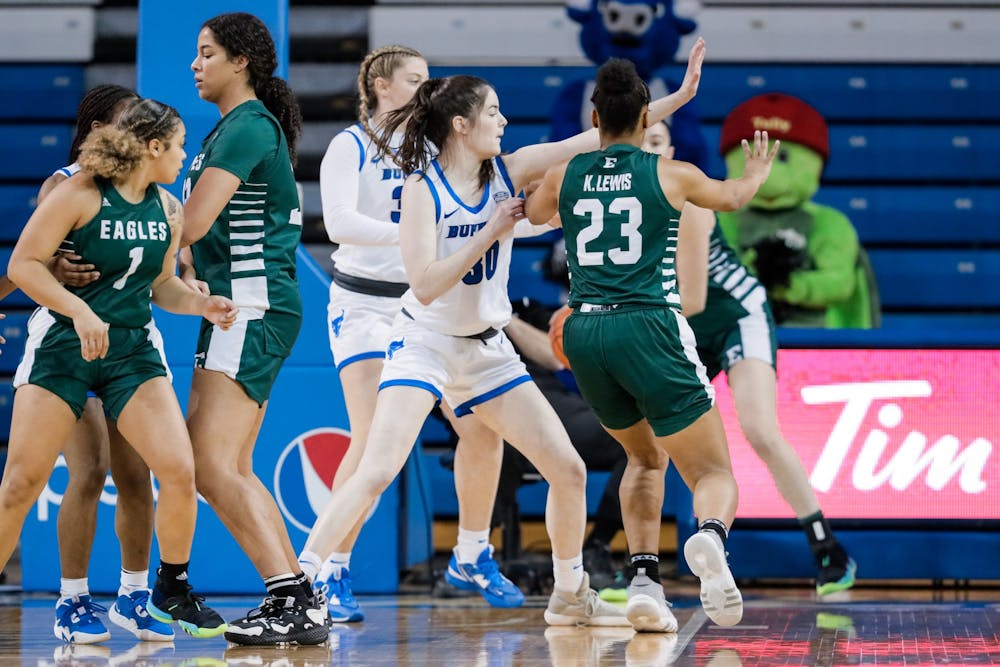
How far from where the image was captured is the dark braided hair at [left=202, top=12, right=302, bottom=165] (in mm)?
4090

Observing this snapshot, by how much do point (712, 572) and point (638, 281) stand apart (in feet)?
2.61

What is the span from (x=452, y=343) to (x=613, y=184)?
2.10 ft

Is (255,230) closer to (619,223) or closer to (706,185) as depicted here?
(619,223)

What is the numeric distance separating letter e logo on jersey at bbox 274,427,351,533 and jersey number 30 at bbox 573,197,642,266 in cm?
176

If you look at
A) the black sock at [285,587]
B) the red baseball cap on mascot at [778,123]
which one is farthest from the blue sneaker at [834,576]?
the red baseball cap on mascot at [778,123]

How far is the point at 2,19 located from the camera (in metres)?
9.12

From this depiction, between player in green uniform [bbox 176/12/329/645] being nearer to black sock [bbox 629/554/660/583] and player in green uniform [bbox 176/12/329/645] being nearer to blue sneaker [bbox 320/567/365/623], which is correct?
blue sneaker [bbox 320/567/365/623]

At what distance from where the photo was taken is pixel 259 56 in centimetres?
414

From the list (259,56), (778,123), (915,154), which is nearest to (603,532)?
(259,56)

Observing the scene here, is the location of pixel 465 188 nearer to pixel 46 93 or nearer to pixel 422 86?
pixel 422 86

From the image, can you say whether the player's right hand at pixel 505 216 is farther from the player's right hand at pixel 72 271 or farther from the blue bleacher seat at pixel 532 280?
the blue bleacher seat at pixel 532 280

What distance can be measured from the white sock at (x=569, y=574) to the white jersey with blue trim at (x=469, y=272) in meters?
0.70

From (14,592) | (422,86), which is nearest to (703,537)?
(422,86)

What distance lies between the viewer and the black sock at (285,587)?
13.0 feet
